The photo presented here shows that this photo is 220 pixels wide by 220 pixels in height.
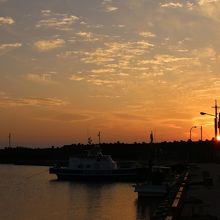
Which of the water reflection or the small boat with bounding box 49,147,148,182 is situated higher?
the small boat with bounding box 49,147,148,182

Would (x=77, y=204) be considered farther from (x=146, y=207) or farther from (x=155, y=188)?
(x=146, y=207)

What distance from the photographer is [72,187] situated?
85.2 m

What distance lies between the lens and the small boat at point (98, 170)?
94500 millimetres

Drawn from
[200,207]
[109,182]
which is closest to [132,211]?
[200,207]

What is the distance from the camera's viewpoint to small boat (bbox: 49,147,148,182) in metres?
94.5

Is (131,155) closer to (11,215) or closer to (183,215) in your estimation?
(11,215)

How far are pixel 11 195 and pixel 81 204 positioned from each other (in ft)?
55.9

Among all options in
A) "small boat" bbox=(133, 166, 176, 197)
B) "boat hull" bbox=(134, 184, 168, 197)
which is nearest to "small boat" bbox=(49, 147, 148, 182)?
"small boat" bbox=(133, 166, 176, 197)

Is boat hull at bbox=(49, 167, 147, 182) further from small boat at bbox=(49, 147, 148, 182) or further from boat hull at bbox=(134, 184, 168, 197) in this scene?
boat hull at bbox=(134, 184, 168, 197)

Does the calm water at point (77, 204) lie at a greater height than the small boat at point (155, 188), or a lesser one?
lesser

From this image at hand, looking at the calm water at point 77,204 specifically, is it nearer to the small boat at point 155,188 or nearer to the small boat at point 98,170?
the small boat at point 155,188

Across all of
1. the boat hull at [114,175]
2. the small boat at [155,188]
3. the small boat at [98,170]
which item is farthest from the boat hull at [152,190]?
the boat hull at [114,175]

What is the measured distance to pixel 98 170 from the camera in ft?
314

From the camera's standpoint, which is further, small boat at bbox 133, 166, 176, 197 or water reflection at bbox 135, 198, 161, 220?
small boat at bbox 133, 166, 176, 197
